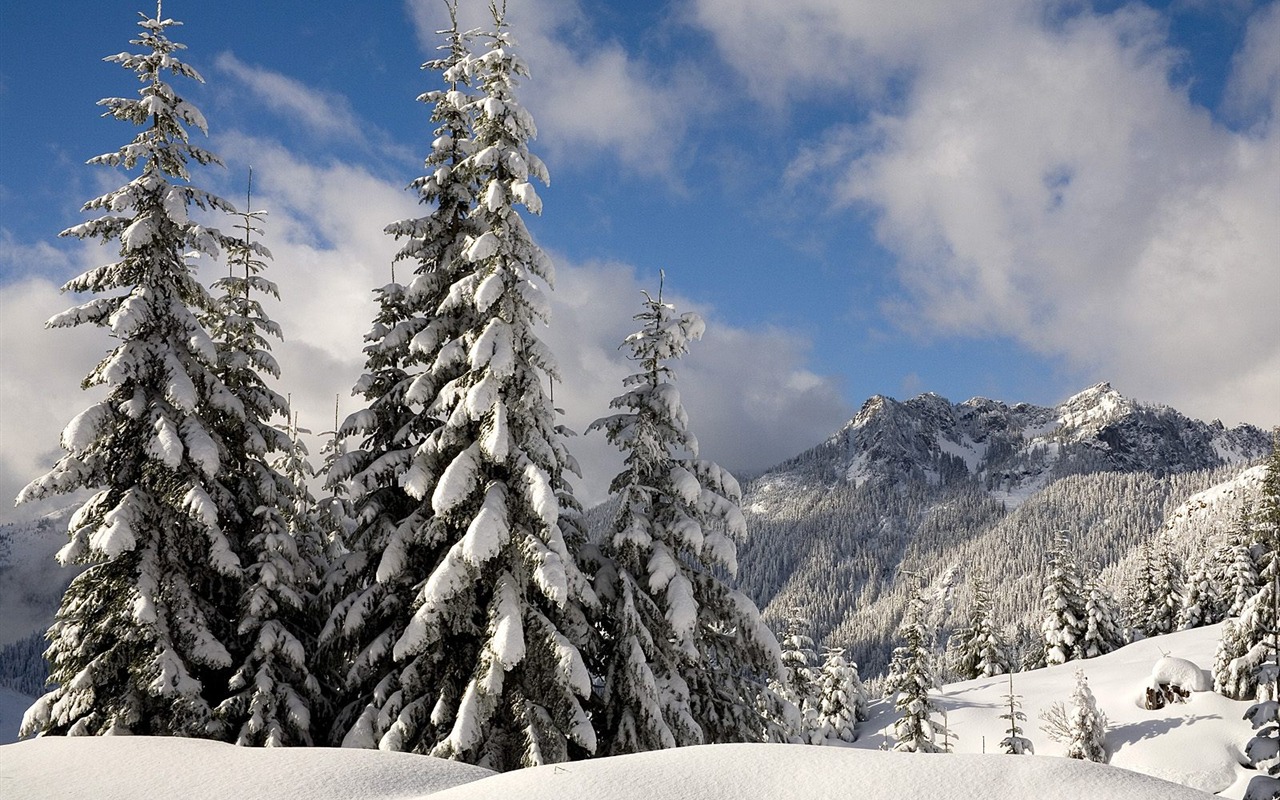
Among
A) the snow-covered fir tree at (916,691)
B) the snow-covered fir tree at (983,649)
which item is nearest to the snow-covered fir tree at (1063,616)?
the snow-covered fir tree at (983,649)

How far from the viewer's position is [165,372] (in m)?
14.0

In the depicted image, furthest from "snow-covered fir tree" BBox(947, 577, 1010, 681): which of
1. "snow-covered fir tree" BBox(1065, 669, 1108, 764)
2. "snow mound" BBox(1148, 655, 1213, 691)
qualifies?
"snow-covered fir tree" BBox(1065, 669, 1108, 764)

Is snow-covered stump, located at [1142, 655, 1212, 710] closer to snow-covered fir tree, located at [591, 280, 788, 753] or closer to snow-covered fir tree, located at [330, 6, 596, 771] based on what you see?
snow-covered fir tree, located at [591, 280, 788, 753]

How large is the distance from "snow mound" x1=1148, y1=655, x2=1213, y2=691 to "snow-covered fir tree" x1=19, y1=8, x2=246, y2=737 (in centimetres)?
4558

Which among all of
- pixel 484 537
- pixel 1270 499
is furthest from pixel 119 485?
pixel 1270 499

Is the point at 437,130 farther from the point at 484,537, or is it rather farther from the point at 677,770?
the point at 677,770

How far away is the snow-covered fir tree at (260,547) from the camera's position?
13.5 metres

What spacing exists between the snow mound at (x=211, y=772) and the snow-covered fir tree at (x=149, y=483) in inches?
228

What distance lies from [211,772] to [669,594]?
8969 millimetres

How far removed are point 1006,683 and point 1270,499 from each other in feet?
136

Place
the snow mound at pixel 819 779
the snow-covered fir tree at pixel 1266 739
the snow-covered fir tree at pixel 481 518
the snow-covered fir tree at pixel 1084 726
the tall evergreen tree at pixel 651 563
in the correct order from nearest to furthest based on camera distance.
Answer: the snow mound at pixel 819 779 → the snow-covered fir tree at pixel 481 518 → the tall evergreen tree at pixel 651 563 → the snow-covered fir tree at pixel 1266 739 → the snow-covered fir tree at pixel 1084 726

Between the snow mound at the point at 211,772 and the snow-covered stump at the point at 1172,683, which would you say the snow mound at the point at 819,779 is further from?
the snow-covered stump at the point at 1172,683

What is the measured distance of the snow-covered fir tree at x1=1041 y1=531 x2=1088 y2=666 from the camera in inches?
2087

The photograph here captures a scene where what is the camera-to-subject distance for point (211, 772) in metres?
6.56
